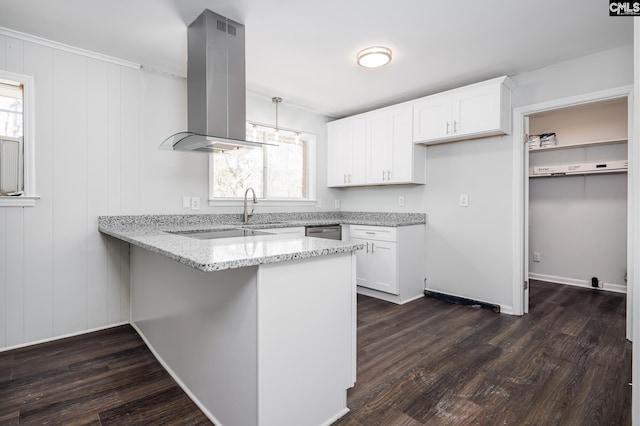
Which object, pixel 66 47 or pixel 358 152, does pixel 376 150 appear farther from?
pixel 66 47

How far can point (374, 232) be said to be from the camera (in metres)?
3.63

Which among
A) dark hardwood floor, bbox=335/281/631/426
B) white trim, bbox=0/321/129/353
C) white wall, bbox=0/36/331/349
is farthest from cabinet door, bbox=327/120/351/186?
white trim, bbox=0/321/129/353

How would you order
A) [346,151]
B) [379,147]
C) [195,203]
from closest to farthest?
[195,203] → [379,147] → [346,151]

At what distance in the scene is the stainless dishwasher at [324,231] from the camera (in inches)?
141

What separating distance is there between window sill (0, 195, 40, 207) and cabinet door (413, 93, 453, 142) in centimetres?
347

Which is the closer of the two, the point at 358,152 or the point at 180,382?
the point at 180,382

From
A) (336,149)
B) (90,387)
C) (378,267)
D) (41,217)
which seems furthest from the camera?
(336,149)

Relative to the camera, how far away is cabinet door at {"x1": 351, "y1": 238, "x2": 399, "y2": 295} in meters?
3.43

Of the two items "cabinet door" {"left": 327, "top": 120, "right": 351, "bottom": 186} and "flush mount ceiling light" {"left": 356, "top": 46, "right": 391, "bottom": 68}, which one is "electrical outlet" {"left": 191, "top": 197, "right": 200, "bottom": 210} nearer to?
"cabinet door" {"left": 327, "top": 120, "right": 351, "bottom": 186}

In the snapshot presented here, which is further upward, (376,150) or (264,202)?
(376,150)

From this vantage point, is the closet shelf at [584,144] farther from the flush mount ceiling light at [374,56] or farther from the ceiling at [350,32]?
the flush mount ceiling light at [374,56]

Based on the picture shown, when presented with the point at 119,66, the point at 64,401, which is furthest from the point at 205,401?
the point at 119,66

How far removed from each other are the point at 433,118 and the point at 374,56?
1122 mm

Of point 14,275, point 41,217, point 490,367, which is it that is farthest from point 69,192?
point 490,367
